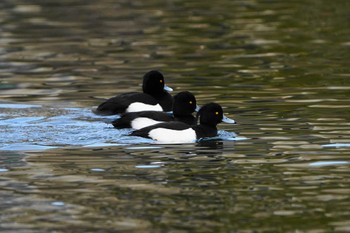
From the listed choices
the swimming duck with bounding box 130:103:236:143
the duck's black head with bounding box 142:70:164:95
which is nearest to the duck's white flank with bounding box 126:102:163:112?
the duck's black head with bounding box 142:70:164:95

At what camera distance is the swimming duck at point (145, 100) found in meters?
17.8

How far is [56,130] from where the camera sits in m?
16.0

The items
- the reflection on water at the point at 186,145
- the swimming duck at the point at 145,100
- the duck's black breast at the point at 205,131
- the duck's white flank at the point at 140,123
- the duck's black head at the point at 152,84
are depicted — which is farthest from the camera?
the duck's black head at the point at 152,84

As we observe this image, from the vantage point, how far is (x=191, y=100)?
16.9 meters

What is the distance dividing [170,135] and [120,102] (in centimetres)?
288

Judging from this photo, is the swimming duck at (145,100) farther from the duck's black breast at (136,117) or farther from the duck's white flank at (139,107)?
the duck's black breast at (136,117)

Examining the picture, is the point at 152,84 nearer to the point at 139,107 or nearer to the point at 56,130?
the point at 139,107

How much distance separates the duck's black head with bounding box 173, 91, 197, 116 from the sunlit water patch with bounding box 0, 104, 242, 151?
934 mm

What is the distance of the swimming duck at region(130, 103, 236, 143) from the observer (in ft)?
50.3

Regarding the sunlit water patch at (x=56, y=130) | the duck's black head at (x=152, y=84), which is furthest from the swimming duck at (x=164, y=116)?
the duck's black head at (x=152, y=84)

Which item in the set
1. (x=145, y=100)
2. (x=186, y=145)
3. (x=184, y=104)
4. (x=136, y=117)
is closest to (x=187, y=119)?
(x=184, y=104)

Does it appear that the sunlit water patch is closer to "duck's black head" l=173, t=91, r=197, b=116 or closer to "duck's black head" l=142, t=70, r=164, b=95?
"duck's black head" l=173, t=91, r=197, b=116

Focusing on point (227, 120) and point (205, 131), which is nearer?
point (205, 131)

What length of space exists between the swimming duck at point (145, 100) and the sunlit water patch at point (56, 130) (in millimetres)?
196
